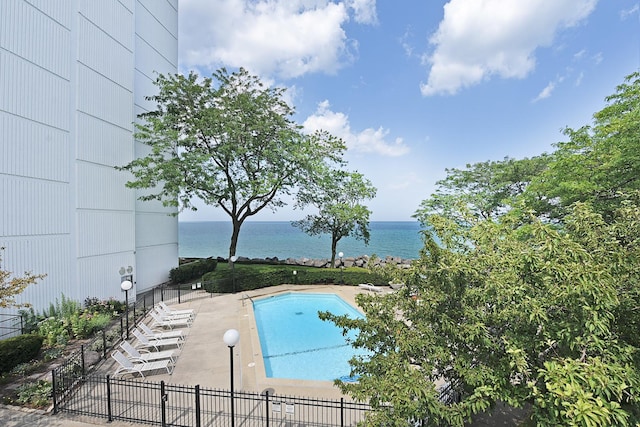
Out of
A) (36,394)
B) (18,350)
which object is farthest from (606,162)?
(18,350)

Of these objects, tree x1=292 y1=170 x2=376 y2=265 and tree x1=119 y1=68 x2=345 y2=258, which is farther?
tree x1=292 y1=170 x2=376 y2=265

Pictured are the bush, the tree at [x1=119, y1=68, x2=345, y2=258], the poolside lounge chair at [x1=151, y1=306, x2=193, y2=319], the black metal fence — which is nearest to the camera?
the black metal fence

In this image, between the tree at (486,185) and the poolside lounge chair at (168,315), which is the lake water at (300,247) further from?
the poolside lounge chair at (168,315)

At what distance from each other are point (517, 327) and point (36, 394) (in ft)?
34.9

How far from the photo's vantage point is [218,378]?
28.0 ft

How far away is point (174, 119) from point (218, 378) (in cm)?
1441

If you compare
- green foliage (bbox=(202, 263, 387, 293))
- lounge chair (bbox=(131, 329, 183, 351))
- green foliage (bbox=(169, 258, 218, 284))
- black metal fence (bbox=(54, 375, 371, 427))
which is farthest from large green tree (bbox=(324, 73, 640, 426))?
green foliage (bbox=(169, 258, 218, 284))

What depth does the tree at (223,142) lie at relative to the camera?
1736 centimetres

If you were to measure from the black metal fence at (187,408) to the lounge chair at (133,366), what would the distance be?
0.73 meters

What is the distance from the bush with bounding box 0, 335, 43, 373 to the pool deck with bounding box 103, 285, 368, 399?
2.28m

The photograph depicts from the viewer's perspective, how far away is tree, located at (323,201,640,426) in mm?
3377

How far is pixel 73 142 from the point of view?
1325cm

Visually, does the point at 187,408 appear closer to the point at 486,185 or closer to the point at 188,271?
the point at 188,271

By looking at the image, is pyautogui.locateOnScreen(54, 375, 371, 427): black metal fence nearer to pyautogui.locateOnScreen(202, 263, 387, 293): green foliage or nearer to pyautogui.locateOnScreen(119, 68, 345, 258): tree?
pyautogui.locateOnScreen(202, 263, 387, 293): green foliage
